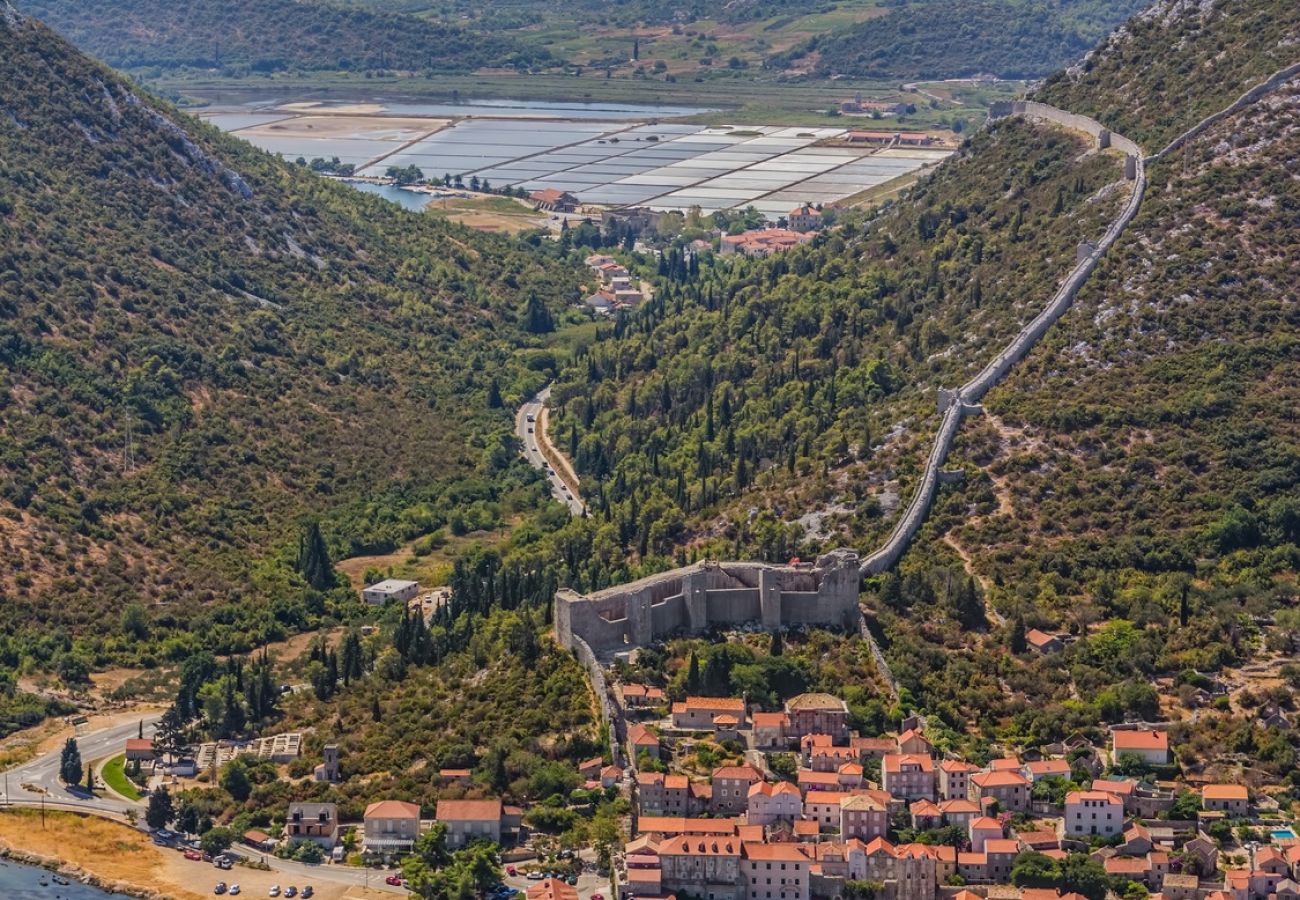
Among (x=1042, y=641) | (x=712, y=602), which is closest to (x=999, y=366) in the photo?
(x=1042, y=641)

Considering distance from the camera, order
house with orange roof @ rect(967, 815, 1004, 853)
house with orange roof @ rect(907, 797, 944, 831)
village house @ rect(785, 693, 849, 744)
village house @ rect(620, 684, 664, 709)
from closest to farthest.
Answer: house with orange roof @ rect(967, 815, 1004, 853) → house with orange roof @ rect(907, 797, 944, 831) → village house @ rect(785, 693, 849, 744) → village house @ rect(620, 684, 664, 709)

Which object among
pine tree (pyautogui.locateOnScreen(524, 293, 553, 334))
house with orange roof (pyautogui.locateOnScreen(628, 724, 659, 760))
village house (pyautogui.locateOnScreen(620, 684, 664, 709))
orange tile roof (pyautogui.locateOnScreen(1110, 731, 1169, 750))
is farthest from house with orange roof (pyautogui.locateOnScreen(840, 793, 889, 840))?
pine tree (pyautogui.locateOnScreen(524, 293, 553, 334))

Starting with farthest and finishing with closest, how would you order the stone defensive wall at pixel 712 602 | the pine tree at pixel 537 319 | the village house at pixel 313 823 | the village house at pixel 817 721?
the pine tree at pixel 537 319
the stone defensive wall at pixel 712 602
the village house at pixel 817 721
the village house at pixel 313 823

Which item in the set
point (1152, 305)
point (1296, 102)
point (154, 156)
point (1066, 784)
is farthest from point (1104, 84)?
point (1066, 784)

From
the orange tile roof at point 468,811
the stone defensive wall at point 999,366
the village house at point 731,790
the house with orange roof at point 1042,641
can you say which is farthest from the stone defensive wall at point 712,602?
the orange tile roof at point 468,811

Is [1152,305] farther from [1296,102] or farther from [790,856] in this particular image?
[790,856]

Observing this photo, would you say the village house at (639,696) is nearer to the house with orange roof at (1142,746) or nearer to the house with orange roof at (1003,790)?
the house with orange roof at (1003,790)

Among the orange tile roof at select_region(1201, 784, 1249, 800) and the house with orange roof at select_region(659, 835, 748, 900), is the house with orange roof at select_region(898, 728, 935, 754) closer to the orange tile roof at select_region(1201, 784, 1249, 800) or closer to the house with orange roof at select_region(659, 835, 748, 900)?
the orange tile roof at select_region(1201, 784, 1249, 800)
